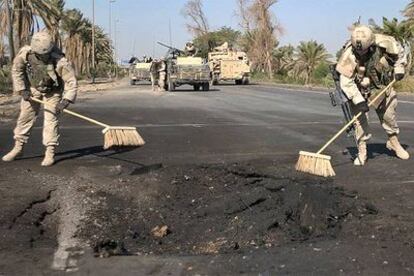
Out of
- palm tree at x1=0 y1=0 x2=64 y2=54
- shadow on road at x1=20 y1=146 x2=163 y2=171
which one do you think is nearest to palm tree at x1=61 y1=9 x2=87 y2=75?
palm tree at x1=0 y1=0 x2=64 y2=54

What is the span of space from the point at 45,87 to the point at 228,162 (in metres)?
2.61

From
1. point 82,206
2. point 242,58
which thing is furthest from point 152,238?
point 242,58

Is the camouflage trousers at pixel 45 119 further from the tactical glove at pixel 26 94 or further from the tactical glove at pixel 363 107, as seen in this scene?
the tactical glove at pixel 363 107

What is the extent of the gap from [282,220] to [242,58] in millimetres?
40963

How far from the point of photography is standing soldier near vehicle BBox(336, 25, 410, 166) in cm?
820

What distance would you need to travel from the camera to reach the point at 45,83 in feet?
28.1

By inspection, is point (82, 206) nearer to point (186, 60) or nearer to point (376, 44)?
point (376, 44)

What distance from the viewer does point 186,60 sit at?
115 ft

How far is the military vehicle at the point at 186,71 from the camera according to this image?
34469 millimetres

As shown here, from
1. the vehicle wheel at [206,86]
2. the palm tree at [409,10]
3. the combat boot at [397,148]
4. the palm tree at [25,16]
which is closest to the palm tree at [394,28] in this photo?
the palm tree at [409,10]

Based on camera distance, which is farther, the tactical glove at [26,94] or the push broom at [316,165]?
the tactical glove at [26,94]

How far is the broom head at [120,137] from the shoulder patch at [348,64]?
3.01m

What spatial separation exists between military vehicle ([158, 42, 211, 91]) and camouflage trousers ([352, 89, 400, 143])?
25.7m

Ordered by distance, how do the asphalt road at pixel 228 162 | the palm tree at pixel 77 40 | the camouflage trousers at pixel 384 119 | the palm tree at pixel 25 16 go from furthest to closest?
the palm tree at pixel 77 40 → the palm tree at pixel 25 16 → the camouflage trousers at pixel 384 119 → the asphalt road at pixel 228 162
